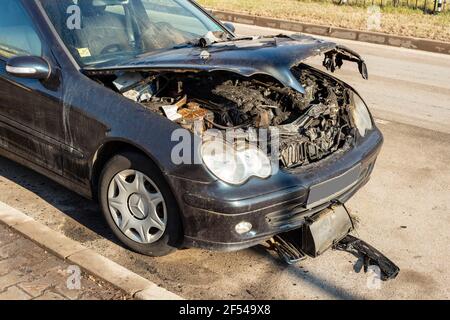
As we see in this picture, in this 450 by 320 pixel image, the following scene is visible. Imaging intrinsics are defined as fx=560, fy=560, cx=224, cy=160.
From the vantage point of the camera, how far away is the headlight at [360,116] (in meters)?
4.20

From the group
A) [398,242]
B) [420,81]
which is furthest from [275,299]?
[420,81]

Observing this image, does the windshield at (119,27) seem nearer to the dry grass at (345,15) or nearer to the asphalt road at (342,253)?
the asphalt road at (342,253)

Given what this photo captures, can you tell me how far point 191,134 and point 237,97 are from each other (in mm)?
778

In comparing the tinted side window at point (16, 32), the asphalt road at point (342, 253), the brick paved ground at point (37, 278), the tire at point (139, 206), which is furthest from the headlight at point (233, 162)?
the tinted side window at point (16, 32)

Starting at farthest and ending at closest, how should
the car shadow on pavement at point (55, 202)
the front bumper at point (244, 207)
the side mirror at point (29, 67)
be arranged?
the car shadow on pavement at point (55, 202) → the side mirror at point (29, 67) → the front bumper at point (244, 207)

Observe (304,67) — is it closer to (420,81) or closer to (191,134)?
(191,134)

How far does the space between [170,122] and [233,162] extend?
0.45 m

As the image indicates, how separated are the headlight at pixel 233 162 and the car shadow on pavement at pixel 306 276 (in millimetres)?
694

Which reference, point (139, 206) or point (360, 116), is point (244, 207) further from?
point (360, 116)

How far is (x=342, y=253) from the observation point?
150 inches

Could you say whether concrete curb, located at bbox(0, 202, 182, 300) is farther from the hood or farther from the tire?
the hood

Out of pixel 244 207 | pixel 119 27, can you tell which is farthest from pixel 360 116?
pixel 119 27

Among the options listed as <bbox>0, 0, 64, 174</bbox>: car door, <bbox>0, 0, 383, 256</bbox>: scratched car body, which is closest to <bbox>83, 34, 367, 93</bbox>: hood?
<bbox>0, 0, 383, 256</bbox>: scratched car body

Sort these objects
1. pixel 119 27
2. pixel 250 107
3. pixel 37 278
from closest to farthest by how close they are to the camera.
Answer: pixel 37 278
pixel 250 107
pixel 119 27
